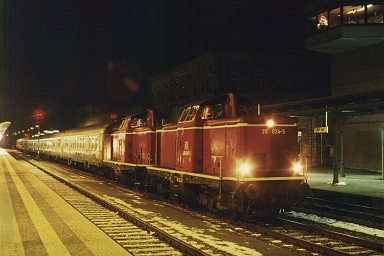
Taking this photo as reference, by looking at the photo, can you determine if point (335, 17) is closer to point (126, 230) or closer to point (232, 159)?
point (232, 159)

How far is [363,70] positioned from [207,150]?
71.7 ft

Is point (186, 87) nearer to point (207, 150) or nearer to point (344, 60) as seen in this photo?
point (344, 60)

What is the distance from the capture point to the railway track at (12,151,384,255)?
9.75m

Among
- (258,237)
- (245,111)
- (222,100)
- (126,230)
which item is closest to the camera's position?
(258,237)

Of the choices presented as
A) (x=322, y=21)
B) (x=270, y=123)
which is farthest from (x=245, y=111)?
(x=322, y=21)

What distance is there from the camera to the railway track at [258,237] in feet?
32.0

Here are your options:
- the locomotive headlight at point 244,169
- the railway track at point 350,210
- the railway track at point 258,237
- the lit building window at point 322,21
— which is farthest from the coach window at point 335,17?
the railway track at point 258,237

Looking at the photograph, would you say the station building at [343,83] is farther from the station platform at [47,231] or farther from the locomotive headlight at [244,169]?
the station platform at [47,231]

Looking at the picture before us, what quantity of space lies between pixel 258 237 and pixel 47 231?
210 inches

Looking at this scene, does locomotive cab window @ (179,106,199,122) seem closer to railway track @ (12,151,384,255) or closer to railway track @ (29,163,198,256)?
railway track @ (12,151,384,255)

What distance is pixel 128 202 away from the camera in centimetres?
1762

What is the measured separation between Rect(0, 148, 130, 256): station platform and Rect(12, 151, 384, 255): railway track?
56 centimetres

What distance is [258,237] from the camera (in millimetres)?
11227

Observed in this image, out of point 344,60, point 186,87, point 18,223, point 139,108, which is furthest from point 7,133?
point 18,223
